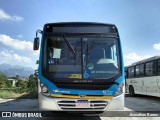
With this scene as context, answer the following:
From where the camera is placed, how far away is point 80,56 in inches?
348

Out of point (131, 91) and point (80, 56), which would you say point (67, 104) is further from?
point (131, 91)

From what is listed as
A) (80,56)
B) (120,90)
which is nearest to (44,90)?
(80,56)

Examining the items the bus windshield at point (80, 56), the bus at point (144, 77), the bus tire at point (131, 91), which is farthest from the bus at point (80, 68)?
the bus tire at point (131, 91)

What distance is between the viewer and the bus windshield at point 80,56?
865 centimetres

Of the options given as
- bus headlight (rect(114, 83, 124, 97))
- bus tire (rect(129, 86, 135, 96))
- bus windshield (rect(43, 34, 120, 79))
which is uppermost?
bus windshield (rect(43, 34, 120, 79))

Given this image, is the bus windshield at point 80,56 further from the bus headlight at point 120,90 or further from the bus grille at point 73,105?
the bus grille at point 73,105

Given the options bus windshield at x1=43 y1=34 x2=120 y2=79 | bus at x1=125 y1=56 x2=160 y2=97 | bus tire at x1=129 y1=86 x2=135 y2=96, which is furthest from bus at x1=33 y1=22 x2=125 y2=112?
bus tire at x1=129 y1=86 x2=135 y2=96

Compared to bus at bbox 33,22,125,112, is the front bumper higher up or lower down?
lower down

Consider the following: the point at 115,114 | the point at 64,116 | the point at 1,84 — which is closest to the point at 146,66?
the point at 115,114

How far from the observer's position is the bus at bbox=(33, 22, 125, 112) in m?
8.41

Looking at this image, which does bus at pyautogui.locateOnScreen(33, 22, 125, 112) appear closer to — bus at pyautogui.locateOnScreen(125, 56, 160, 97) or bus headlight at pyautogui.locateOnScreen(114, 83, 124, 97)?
bus headlight at pyautogui.locateOnScreen(114, 83, 124, 97)

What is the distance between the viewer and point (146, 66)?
19.1 metres

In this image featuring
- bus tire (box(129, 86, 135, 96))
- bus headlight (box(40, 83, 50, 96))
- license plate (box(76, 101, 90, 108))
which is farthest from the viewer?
bus tire (box(129, 86, 135, 96))

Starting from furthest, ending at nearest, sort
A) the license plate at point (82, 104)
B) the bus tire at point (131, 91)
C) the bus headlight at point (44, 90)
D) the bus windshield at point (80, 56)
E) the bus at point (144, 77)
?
the bus tire at point (131, 91)
the bus at point (144, 77)
the bus windshield at point (80, 56)
the bus headlight at point (44, 90)
the license plate at point (82, 104)
